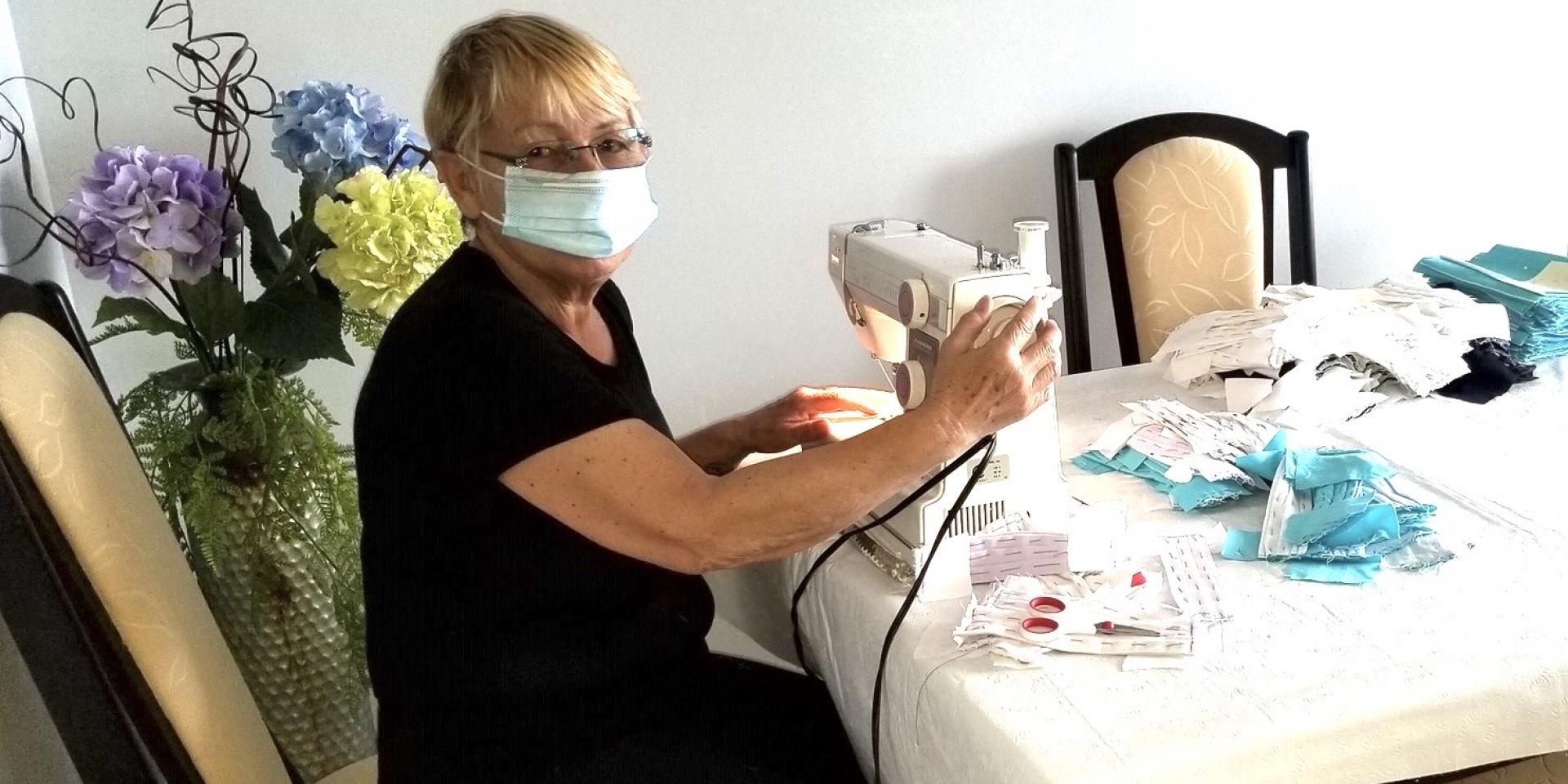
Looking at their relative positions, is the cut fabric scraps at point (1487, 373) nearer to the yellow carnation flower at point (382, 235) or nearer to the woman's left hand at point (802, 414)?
Answer: the woman's left hand at point (802, 414)

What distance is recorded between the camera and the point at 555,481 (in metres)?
1.16

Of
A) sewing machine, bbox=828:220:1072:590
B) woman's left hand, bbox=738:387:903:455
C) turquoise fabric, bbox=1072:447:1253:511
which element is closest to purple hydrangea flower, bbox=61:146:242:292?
woman's left hand, bbox=738:387:903:455

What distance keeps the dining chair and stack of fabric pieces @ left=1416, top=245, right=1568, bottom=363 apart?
173 cm

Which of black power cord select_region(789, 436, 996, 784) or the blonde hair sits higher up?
the blonde hair

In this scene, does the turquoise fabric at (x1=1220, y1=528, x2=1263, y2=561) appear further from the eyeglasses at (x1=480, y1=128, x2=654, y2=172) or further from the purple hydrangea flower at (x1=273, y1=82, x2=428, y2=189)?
the purple hydrangea flower at (x1=273, y1=82, x2=428, y2=189)

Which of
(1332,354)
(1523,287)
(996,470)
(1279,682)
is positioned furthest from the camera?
(1523,287)

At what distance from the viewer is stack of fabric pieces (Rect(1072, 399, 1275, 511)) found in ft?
4.76

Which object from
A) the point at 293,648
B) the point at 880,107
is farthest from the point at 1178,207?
the point at 293,648

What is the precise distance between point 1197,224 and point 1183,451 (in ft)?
2.86

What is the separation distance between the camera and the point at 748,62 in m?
2.13

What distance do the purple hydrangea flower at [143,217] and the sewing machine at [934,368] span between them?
2.58 feet

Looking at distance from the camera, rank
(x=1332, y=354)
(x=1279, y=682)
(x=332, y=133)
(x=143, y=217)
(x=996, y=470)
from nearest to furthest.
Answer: (x=1279, y=682)
(x=996, y=470)
(x=143, y=217)
(x=332, y=133)
(x=1332, y=354)

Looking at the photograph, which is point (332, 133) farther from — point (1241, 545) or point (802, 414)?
point (1241, 545)

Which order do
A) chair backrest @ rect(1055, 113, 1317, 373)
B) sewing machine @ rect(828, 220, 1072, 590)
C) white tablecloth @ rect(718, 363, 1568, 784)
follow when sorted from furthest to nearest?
chair backrest @ rect(1055, 113, 1317, 373) < sewing machine @ rect(828, 220, 1072, 590) < white tablecloth @ rect(718, 363, 1568, 784)
